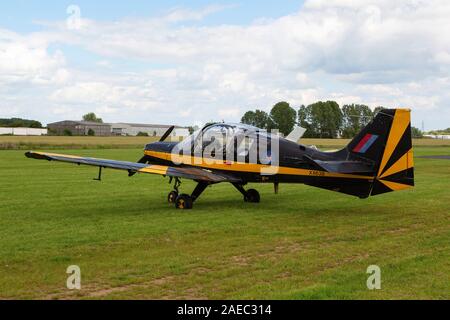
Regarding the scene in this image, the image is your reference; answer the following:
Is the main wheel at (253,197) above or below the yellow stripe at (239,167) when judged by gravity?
below

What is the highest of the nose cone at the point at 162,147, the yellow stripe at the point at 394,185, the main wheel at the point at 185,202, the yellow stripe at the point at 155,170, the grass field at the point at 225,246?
the nose cone at the point at 162,147

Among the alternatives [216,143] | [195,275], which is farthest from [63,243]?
[216,143]

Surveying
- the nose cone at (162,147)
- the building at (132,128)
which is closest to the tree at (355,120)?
the nose cone at (162,147)

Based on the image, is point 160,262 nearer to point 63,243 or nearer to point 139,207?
point 63,243

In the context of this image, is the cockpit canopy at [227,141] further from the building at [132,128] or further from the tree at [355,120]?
the building at [132,128]

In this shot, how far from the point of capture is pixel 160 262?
8.31m

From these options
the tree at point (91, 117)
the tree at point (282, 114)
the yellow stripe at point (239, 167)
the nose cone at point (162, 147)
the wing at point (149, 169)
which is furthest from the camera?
the tree at point (91, 117)

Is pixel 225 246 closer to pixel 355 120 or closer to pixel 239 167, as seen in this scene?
pixel 239 167

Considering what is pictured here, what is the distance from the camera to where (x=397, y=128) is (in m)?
12.5

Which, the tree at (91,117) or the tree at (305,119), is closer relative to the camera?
the tree at (305,119)

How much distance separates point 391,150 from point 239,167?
4078 mm

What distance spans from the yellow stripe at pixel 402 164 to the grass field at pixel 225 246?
1181 mm

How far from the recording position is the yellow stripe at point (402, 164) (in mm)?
12445

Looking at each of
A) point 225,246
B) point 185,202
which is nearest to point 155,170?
point 185,202
